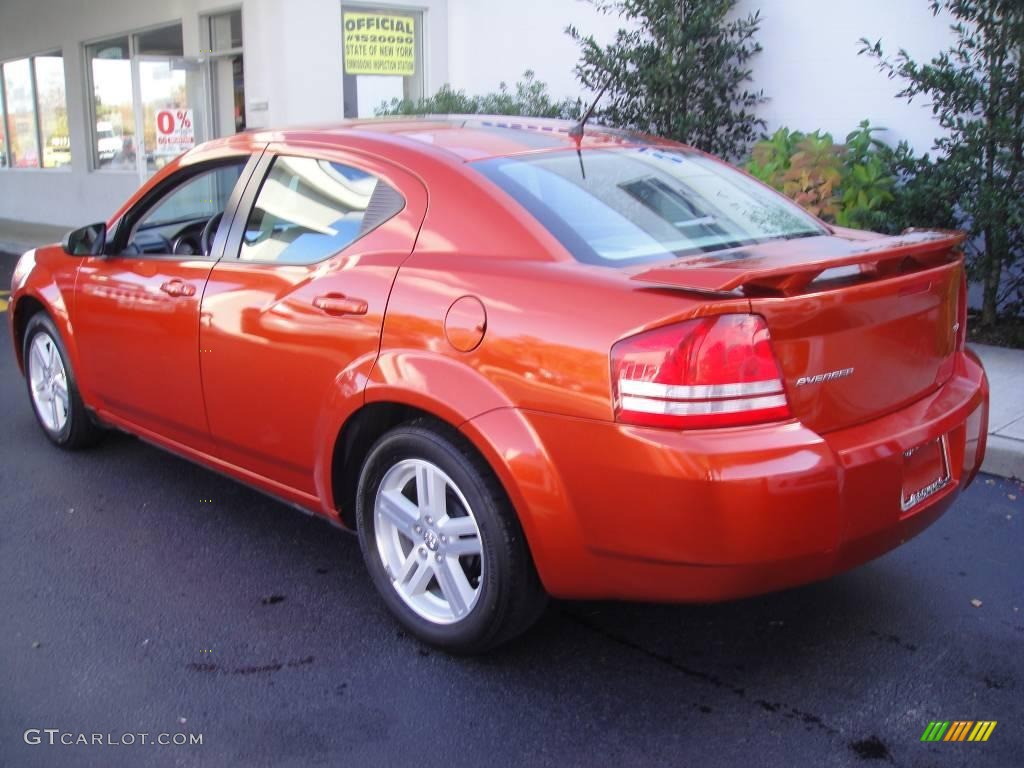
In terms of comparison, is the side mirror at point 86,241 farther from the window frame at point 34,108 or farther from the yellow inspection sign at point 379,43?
the window frame at point 34,108

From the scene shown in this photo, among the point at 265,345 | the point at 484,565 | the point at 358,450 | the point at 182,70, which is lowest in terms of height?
the point at 484,565

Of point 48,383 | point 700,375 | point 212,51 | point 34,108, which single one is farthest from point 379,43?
point 700,375

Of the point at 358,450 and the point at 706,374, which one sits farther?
the point at 358,450

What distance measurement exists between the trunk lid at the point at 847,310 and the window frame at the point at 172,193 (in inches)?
74.4

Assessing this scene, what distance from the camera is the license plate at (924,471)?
3.03 meters

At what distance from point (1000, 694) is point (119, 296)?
12.2 feet

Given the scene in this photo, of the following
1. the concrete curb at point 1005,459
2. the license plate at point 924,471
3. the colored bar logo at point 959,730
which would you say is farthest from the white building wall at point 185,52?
the colored bar logo at point 959,730

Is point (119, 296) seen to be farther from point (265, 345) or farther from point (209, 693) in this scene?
point (209, 693)

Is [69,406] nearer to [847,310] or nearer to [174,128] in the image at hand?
[847,310]

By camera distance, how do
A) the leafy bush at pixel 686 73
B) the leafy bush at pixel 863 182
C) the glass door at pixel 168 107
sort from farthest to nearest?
the glass door at pixel 168 107, the leafy bush at pixel 686 73, the leafy bush at pixel 863 182

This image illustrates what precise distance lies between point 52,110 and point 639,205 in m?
16.7

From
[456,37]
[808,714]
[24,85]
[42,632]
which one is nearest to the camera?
[808,714]

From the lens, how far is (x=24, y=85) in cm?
1827

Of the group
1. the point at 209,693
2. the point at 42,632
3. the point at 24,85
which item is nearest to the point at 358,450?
the point at 209,693
